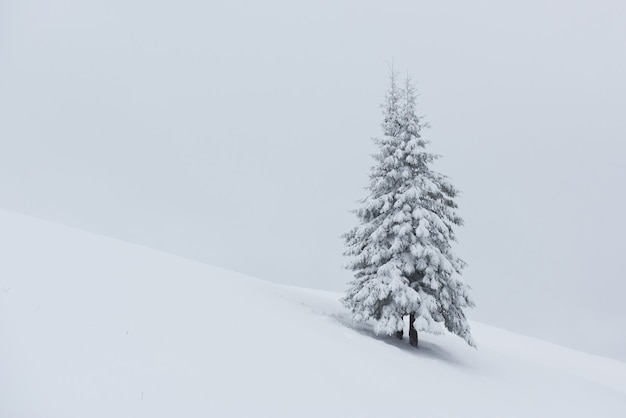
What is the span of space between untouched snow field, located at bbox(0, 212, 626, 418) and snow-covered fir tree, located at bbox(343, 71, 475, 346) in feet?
6.39

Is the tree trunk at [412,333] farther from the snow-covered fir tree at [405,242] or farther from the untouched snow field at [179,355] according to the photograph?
the untouched snow field at [179,355]

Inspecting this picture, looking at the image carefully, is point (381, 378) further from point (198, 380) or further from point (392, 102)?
point (392, 102)

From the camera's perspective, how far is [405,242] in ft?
54.2

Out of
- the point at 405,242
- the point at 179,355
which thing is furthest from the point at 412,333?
the point at 179,355

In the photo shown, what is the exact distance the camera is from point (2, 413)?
4.08m

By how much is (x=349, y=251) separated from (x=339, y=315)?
2889 millimetres

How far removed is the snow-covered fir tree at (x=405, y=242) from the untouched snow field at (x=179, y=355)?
1947 millimetres

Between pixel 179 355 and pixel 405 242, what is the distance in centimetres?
1140

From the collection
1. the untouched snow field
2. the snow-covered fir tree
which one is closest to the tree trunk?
the snow-covered fir tree

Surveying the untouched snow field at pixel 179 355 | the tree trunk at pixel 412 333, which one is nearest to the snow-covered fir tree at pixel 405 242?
the tree trunk at pixel 412 333

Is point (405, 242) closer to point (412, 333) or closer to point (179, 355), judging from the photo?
point (412, 333)

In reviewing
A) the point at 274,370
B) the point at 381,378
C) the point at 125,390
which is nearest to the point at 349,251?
the point at 381,378

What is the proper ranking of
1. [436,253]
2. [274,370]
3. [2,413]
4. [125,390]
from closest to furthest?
1. [2,413]
2. [125,390]
3. [274,370]
4. [436,253]

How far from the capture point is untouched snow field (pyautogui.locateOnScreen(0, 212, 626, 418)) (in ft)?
17.3
